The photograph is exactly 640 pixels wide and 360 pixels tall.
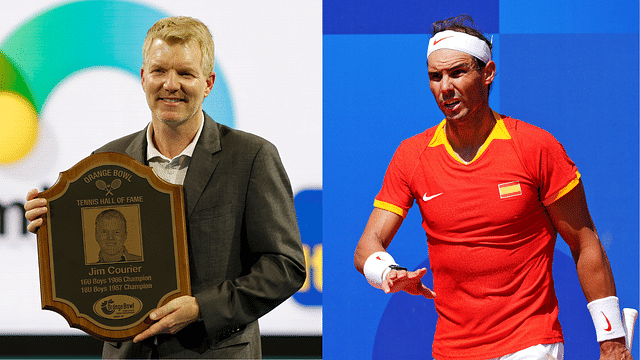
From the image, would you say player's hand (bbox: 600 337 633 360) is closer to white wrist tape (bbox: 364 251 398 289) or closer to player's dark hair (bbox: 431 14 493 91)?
white wrist tape (bbox: 364 251 398 289)

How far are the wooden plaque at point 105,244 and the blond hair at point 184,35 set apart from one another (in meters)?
0.42

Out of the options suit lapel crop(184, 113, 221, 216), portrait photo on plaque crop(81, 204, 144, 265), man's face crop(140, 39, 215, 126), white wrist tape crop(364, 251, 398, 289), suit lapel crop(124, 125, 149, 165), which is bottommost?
white wrist tape crop(364, 251, 398, 289)

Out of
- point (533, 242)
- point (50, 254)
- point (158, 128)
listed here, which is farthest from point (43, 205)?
point (533, 242)

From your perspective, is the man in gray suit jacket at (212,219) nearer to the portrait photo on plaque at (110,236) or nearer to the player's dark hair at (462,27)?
the portrait photo on plaque at (110,236)

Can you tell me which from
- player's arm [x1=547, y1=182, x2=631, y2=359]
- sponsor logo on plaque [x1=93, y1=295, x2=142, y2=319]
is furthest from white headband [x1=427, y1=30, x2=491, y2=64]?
sponsor logo on plaque [x1=93, y1=295, x2=142, y2=319]

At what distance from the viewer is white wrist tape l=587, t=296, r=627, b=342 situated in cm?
222

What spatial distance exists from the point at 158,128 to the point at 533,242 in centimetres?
146

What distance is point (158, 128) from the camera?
2.08m

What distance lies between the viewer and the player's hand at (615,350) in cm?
221

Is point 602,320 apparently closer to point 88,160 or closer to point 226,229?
point 226,229

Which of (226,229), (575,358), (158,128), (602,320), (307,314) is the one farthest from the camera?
(307,314)

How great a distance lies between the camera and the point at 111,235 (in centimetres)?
199

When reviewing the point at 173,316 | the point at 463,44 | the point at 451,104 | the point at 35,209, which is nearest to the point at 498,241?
the point at 451,104

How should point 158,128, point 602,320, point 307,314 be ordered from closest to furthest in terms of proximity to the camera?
point 158,128 < point 602,320 < point 307,314
